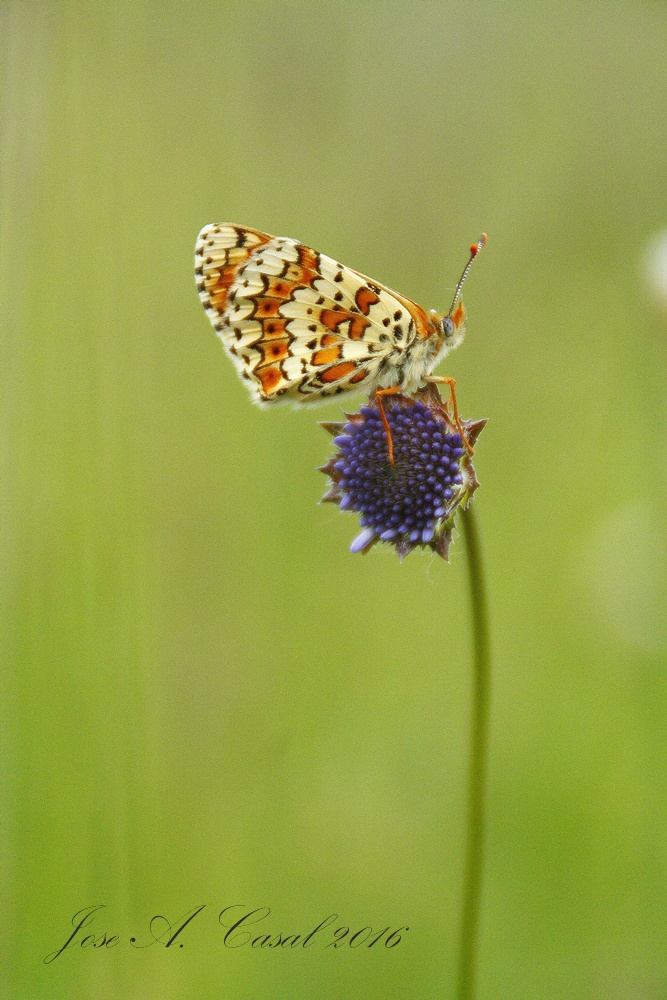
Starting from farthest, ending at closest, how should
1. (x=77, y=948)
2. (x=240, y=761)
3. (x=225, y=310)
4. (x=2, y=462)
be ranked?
1. (x=240, y=761)
2. (x=2, y=462)
3. (x=225, y=310)
4. (x=77, y=948)

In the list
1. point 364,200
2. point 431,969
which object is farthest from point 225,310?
point 431,969

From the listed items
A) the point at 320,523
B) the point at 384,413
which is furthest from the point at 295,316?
the point at 320,523

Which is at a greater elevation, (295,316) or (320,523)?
(295,316)

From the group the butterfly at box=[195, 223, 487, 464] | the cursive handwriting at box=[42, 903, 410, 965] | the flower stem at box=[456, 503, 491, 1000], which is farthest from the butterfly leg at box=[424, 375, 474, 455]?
the cursive handwriting at box=[42, 903, 410, 965]

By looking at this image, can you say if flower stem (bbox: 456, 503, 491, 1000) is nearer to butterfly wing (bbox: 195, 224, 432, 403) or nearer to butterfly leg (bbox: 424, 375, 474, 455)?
butterfly leg (bbox: 424, 375, 474, 455)

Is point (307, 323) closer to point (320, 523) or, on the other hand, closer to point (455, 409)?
point (455, 409)

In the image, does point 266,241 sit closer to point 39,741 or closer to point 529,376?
point 529,376

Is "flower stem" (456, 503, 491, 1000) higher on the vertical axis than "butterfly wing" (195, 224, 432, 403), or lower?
lower
